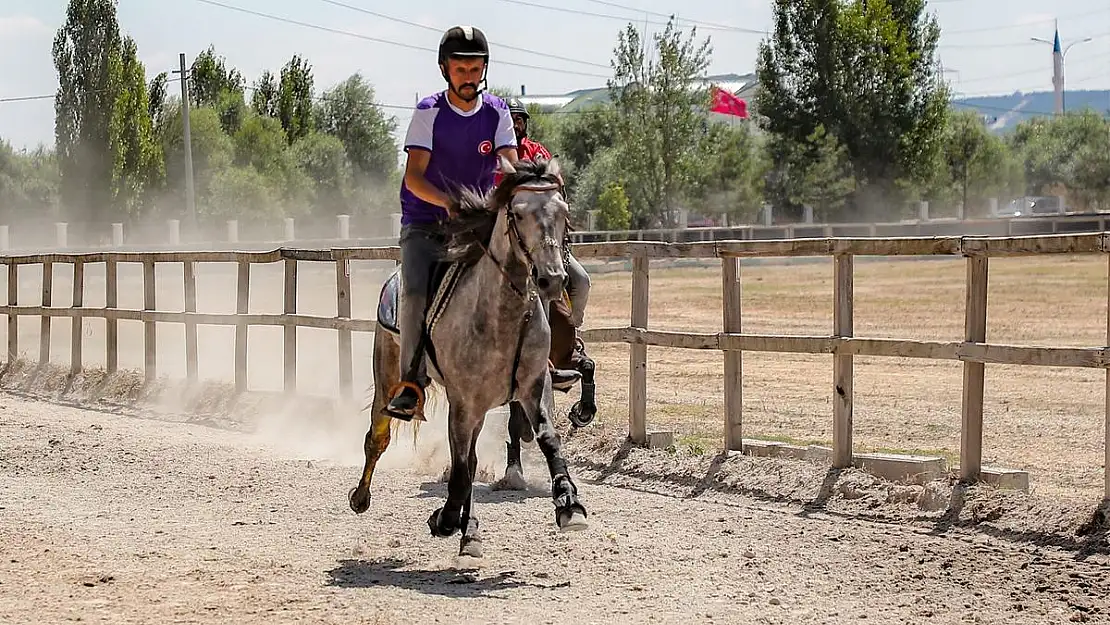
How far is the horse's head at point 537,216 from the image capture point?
607 centimetres

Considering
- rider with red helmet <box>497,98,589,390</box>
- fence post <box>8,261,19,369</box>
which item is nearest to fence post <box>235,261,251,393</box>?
fence post <box>8,261,19,369</box>

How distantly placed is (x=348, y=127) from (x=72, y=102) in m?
27.7

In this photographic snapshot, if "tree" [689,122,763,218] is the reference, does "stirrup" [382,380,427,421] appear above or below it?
below

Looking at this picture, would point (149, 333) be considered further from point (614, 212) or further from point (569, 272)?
point (614, 212)

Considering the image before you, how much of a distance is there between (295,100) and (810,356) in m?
72.3

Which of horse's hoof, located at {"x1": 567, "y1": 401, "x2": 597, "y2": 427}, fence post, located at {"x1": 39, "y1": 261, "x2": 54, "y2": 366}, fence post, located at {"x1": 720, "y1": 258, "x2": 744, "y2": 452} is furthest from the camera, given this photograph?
fence post, located at {"x1": 39, "y1": 261, "x2": 54, "y2": 366}

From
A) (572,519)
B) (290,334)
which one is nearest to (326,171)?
(290,334)

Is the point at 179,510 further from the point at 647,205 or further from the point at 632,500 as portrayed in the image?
the point at 647,205

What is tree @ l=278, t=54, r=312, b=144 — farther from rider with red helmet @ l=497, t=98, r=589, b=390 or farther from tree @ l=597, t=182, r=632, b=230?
rider with red helmet @ l=497, t=98, r=589, b=390

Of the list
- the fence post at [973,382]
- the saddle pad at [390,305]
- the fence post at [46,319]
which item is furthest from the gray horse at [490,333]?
the fence post at [46,319]

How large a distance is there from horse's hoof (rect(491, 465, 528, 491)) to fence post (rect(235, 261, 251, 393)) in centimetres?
522

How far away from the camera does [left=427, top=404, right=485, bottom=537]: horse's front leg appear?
6.84 meters

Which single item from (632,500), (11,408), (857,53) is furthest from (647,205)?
(632,500)

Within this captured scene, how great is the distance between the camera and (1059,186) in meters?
89.4
